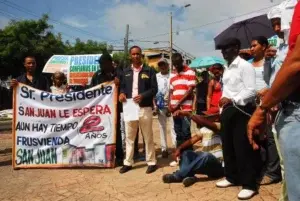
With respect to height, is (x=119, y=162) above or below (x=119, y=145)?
below

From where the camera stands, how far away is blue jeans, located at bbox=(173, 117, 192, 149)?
18.4ft

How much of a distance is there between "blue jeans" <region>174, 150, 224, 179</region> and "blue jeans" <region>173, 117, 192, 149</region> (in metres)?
1.18

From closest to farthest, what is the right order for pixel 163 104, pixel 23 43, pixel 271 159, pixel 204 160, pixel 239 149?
pixel 239 149 → pixel 271 159 → pixel 204 160 → pixel 163 104 → pixel 23 43

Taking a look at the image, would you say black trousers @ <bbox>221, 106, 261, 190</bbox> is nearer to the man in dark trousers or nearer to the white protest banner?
the white protest banner

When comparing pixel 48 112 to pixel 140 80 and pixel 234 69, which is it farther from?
pixel 234 69

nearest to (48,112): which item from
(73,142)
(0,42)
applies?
(73,142)

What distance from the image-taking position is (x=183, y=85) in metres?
5.66

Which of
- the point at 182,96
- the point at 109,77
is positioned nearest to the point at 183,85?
the point at 182,96

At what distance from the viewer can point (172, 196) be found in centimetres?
390

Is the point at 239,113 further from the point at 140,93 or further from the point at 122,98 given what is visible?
the point at 122,98

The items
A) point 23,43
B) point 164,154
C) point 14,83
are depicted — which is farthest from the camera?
point 23,43

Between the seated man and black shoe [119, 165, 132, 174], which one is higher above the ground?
the seated man

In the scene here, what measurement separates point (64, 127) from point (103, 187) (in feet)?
5.08

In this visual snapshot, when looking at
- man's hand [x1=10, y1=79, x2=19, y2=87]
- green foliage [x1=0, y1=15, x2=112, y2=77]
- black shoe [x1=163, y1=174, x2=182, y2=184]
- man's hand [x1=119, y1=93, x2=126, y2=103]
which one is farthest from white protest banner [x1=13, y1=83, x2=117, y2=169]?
green foliage [x1=0, y1=15, x2=112, y2=77]
